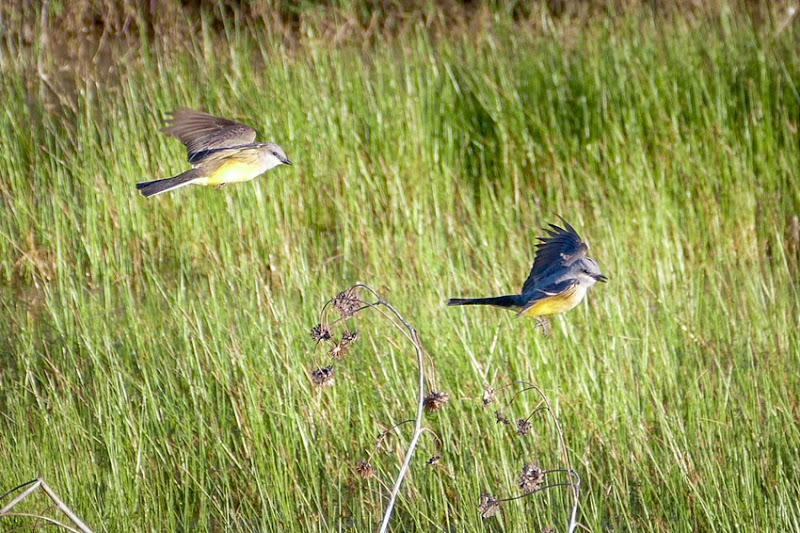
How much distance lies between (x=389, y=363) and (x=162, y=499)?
85 cm

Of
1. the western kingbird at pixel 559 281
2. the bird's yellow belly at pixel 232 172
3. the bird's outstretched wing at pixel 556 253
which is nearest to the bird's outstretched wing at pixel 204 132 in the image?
the bird's yellow belly at pixel 232 172

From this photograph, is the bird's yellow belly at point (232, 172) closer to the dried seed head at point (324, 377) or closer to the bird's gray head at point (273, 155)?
the bird's gray head at point (273, 155)

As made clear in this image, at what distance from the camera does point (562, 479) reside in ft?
9.76

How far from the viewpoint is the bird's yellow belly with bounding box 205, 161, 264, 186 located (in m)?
2.11

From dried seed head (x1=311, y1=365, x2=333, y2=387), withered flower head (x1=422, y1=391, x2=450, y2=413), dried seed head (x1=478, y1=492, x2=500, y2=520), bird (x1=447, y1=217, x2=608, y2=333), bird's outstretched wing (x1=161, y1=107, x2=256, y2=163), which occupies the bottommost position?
dried seed head (x1=478, y1=492, x2=500, y2=520)

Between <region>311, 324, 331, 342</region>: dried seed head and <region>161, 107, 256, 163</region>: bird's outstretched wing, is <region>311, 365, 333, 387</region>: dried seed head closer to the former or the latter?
<region>311, 324, 331, 342</region>: dried seed head

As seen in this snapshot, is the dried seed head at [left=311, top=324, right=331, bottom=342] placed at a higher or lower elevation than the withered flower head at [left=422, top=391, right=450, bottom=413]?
higher

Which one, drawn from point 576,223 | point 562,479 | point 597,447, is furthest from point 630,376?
point 576,223

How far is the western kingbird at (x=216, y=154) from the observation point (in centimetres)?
213

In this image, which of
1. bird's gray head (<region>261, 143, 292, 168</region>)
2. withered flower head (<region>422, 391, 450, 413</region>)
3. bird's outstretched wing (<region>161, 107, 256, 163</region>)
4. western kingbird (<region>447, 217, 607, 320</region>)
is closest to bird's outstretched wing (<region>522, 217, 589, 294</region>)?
western kingbird (<region>447, 217, 607, 320</region>)

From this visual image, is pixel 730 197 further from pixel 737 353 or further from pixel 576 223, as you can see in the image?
pixel 737 353

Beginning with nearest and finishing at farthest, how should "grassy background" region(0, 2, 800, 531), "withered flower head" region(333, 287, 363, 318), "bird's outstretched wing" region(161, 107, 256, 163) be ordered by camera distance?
"withered flower head" region(333, 287, 363, 318)
"bird's outstretched wing" region(161, 107, 256, 163)
"grassy background" region(0, 2, 800, 531)

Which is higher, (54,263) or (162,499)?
(54,263)

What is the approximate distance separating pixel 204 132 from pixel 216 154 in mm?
326
